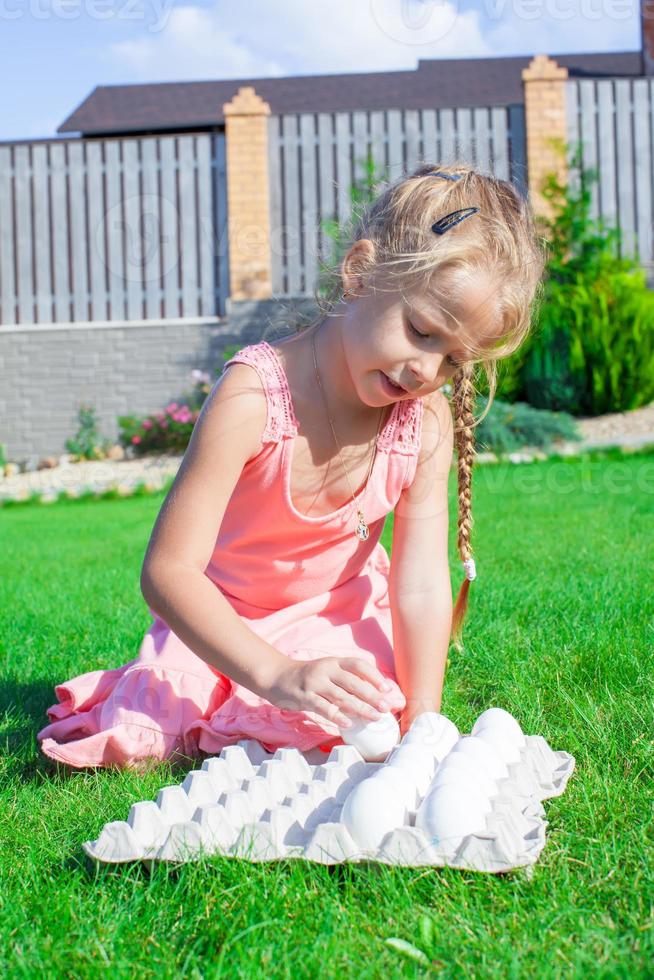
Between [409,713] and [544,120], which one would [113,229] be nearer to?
[544,120]

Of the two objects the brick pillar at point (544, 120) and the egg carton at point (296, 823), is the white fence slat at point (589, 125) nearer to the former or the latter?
the brick pillar at point (544, 120)

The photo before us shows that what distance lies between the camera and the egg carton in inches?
51.3

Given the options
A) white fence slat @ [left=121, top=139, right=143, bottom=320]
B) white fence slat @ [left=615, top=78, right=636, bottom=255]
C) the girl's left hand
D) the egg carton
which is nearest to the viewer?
the egg carton

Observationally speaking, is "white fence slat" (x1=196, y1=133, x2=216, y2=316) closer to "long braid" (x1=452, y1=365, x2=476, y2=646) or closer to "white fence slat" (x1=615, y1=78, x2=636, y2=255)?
"white fence slat" (x1=615, y1=78, x2=636, y2=255)

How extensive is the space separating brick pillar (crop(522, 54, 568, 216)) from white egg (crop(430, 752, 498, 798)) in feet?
34.6

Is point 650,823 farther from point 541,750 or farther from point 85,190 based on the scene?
point 85,190

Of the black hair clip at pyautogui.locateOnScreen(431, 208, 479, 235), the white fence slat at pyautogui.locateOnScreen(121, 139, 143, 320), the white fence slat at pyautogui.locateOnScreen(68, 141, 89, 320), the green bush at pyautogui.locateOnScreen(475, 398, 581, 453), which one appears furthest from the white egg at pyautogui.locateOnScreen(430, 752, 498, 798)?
A: the white fence slat at pyautogui.locateOnScreen(68, 141, 89, 320)

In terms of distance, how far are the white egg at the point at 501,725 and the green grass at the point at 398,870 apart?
11 cm

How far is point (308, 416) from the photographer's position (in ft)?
6.78

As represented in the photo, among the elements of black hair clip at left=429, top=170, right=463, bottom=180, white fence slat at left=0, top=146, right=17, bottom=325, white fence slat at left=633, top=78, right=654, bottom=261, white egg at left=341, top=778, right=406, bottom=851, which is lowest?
white egg at left=341, top=778, right=406, bottom=851

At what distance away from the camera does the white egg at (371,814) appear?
1.33 m

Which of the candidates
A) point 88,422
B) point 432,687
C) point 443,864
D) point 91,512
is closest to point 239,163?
point 88,422

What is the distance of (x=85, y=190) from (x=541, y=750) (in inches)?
437

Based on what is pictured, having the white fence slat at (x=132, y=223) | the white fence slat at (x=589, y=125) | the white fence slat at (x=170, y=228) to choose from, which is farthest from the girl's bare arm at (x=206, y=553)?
the white fence slat at (x=589, y=125)
